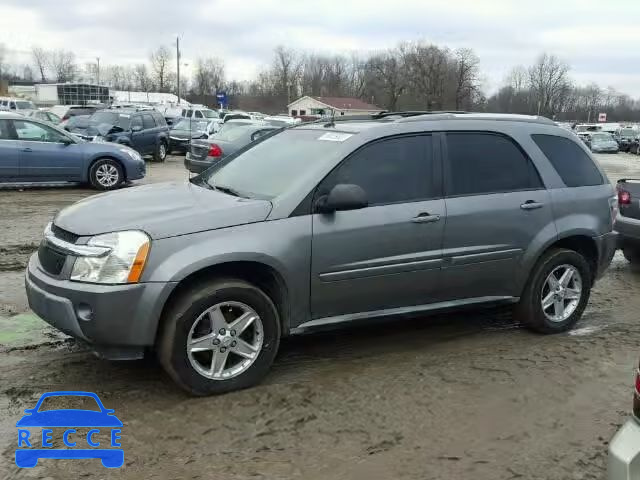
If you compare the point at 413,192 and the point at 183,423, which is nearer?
the point at 183,423

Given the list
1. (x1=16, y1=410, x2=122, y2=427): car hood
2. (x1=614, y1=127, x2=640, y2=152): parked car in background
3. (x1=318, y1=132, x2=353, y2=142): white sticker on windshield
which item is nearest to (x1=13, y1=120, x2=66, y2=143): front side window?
(x1=318, y1=132, x2=353, y2=142): white sticker on windshield

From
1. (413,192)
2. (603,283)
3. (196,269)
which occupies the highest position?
(413,192)

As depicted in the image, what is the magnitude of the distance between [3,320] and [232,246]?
8.72ft

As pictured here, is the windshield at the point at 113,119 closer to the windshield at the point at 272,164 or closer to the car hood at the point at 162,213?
the windshield at the point at 272,164

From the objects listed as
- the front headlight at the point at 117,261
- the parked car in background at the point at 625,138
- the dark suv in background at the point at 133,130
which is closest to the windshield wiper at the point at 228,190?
the front headlight at the point at 117,261

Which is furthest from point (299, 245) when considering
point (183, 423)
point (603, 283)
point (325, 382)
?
A: point (603, 283)

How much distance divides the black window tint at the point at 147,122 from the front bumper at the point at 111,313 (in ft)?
60.6

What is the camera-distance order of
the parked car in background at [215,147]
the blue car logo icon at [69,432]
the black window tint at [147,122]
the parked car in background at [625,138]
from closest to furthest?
the blue car logo icon at [69,432] < the parked car in background at [215,147] < the black window tint at [147,122] < the parked car in background at [625,138]

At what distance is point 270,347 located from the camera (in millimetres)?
4082

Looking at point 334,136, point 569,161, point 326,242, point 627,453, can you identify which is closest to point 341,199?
point 326,242

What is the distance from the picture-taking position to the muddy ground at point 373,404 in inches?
129

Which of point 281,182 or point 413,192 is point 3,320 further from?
point 413,192

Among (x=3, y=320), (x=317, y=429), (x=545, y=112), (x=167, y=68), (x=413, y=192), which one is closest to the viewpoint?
(x=317, y=429)

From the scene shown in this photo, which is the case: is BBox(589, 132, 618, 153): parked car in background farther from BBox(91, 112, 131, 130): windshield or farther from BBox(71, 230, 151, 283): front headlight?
BBox(71, 230, 151, 283): front headlight
